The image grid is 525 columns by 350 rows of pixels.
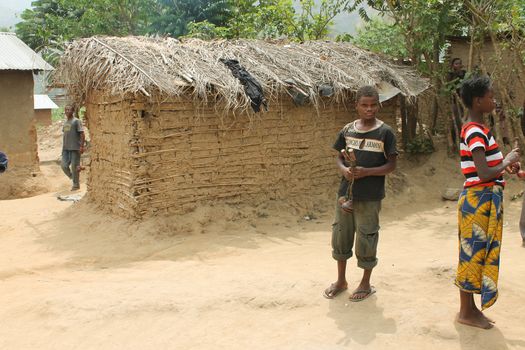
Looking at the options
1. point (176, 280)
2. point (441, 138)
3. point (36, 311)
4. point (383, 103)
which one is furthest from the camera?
point (441, 138)

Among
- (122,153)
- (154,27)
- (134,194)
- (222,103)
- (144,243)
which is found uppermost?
(154,27)

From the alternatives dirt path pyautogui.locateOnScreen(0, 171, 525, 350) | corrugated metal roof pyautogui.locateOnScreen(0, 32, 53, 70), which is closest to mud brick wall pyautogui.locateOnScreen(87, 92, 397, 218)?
dirt path pyautogui.locateOnScreen(0, 171, 525, 350)

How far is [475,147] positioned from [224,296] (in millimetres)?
1956

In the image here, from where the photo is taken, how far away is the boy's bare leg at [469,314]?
10.4 ft

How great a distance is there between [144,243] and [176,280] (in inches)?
73.2

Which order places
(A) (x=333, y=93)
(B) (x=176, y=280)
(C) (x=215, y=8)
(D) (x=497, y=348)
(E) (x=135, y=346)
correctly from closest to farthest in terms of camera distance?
1. (D) (x=497, y=348)
2. (E) (x=135, y=346)
3. (B) (x=176, y=280)
4. (A) (x=333, y=93)
5. (C) (x=215, y=8)

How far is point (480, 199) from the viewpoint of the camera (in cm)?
304

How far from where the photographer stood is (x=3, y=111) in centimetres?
1048

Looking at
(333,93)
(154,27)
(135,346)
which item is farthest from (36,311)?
(154,27)

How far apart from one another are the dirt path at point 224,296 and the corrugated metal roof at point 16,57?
15.7ft

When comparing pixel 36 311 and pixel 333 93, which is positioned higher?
pixel 333 93

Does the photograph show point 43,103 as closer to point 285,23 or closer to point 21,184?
point 21,184

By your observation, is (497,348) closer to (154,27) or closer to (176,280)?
(176,280)

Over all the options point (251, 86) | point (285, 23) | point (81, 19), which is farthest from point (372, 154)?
point (81, 19)
